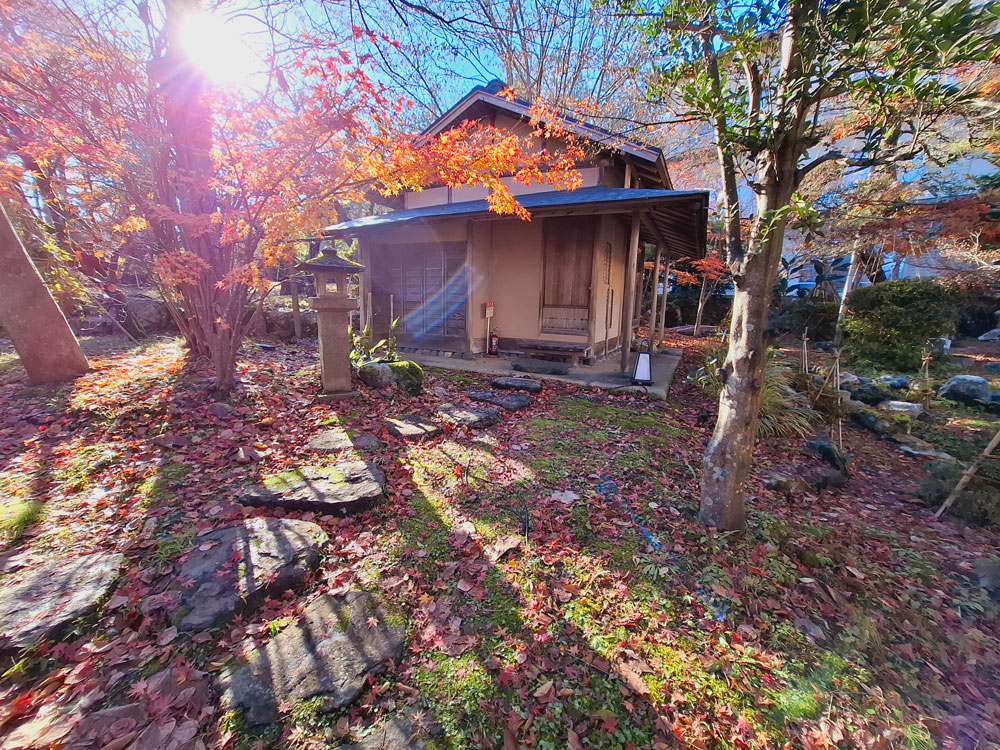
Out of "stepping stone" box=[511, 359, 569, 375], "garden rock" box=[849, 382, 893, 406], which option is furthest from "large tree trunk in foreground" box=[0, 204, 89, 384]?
"garden rock" box=[849, 382, 893, 406]

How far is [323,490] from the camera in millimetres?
3371

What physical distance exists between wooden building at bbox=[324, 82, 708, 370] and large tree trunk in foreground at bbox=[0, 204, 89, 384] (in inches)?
209

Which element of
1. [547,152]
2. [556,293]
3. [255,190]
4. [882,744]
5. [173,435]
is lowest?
[882,744]

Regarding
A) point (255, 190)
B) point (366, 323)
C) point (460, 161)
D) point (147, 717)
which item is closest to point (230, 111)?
point (255, 190)

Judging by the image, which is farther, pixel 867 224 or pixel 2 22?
pixel 867 224

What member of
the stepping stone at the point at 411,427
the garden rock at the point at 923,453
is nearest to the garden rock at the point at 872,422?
the garden rock at the point at 923,453

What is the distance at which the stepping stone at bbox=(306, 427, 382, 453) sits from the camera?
4.23 m

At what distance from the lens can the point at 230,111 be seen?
4.15 meters

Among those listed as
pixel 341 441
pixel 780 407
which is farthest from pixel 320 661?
pixel 780 407

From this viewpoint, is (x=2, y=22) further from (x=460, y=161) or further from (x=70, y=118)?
(x=460, y=161)

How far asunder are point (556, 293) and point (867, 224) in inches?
309

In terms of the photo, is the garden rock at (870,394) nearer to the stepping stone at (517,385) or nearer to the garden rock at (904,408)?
the garden rock at (904,408)

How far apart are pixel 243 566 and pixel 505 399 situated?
13.3 ft

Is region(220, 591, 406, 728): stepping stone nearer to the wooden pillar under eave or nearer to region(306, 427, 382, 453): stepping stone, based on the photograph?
region(306, 427, 382, 453): stepping stone
